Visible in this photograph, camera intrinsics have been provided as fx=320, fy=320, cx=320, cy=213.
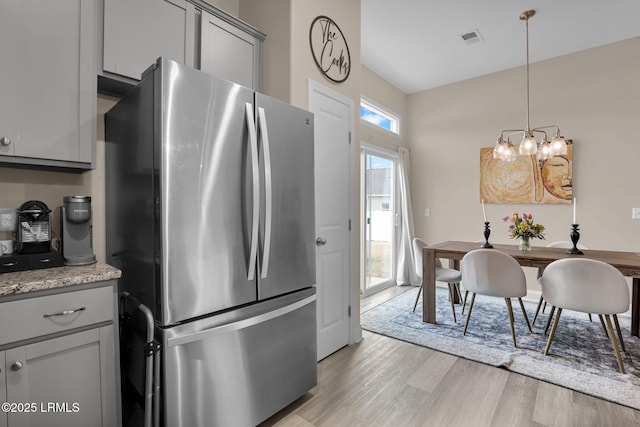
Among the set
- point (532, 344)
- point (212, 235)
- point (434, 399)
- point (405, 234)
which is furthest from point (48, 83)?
point (405, 234)

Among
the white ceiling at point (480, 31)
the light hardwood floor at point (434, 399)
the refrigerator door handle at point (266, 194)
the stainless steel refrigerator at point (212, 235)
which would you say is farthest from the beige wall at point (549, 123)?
the refrigerator door handle at point (266, 194)

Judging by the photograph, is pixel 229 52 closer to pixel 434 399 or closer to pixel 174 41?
pixel 174 41

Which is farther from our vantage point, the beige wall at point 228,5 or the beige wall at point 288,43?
the beige wall at point 228,5

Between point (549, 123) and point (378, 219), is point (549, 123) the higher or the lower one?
the higher one

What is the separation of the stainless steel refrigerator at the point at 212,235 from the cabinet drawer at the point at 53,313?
6.5 inches

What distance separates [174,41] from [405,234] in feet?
13.2

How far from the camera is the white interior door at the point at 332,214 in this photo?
2.48 metres

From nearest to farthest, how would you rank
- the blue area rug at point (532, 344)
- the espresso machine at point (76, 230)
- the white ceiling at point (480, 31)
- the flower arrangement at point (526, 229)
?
the espresso machine at point (76, 230)
the blue area rug at point (532, 344)
the white ceiling at point (480, 31)
the flower arrangement at point (526, 229)

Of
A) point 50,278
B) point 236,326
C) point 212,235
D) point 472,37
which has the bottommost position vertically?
point 236,326

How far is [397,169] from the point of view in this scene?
507 centimetres

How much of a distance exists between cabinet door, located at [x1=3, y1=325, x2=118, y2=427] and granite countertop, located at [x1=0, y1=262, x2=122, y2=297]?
212 mm

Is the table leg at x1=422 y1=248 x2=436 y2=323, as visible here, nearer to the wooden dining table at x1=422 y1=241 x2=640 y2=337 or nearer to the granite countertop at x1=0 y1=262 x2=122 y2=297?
the wooden dining table at x1=422 y1=241 x2=640 y2=337

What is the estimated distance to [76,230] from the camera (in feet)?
5.32

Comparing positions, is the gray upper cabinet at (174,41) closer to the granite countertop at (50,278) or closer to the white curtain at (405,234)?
the granite countertop at (50,278)
